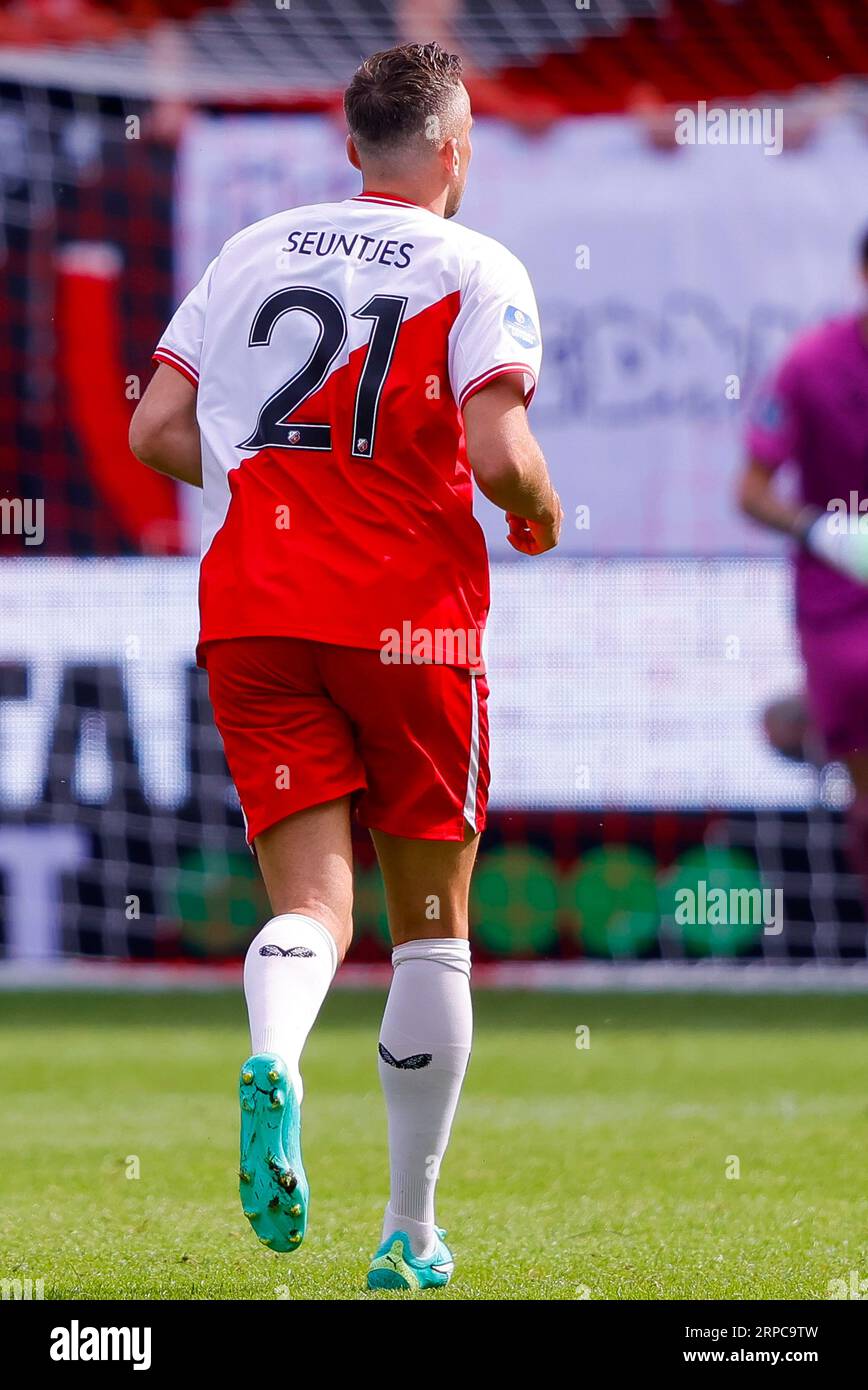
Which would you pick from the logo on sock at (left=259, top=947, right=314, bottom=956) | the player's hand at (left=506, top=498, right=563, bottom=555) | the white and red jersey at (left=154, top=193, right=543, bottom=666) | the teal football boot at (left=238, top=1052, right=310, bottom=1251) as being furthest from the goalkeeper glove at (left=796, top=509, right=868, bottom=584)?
the teal football boot at (left=238, top=1052, right=310, bottom=1251)

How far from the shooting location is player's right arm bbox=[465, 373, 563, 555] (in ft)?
9.32

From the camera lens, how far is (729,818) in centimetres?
809

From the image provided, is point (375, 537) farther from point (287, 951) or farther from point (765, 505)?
point (765, 505)

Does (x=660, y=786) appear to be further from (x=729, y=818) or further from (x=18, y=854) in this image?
(x=18, y=854)

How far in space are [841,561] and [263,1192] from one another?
3.79 meters

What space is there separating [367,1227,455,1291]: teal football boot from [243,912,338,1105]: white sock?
0.37 meters

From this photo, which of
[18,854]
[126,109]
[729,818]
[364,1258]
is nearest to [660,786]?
[729,818]

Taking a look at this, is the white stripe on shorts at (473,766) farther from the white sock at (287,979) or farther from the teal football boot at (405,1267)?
the teal football boot at (405,1267)

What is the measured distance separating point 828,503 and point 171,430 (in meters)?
4.31

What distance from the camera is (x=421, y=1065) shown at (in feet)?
9.96

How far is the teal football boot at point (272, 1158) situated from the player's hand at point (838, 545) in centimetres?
321

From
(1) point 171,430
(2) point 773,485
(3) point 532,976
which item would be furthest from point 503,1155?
(3) point 532,976

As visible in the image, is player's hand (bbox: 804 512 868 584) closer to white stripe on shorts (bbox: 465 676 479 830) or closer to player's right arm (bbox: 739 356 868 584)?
player's right arm (bbox: 739 356 868 584)

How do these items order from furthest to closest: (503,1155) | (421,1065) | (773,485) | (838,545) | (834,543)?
(773,485) → (834,543) → (838,545) → (503,1155) → (421,1065)
